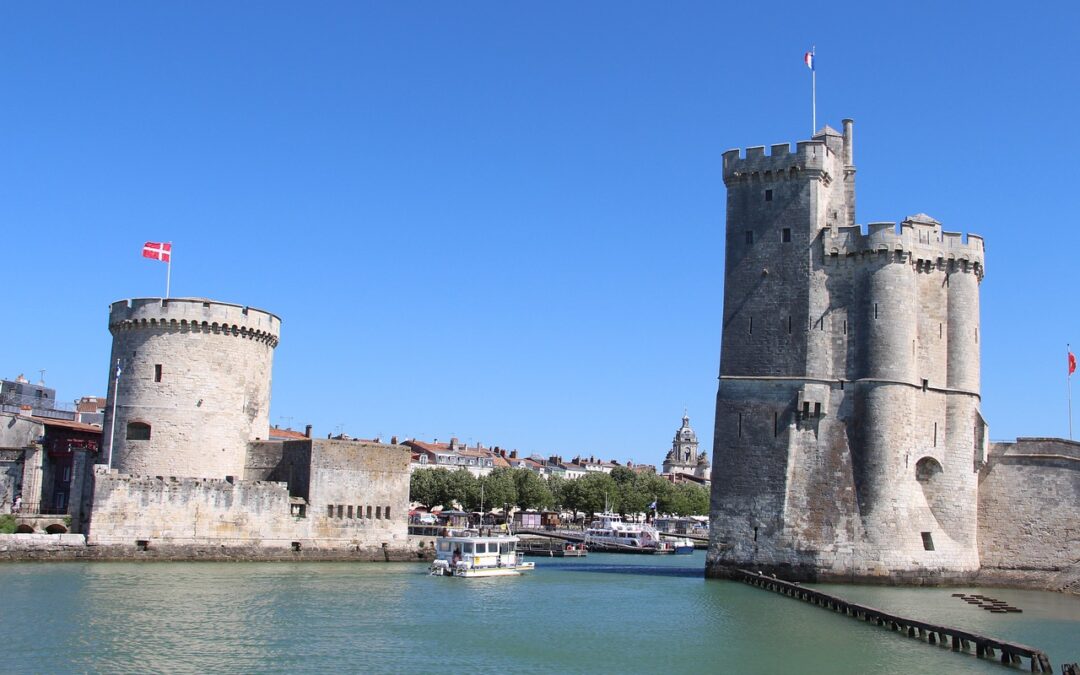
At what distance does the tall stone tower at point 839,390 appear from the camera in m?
39.3

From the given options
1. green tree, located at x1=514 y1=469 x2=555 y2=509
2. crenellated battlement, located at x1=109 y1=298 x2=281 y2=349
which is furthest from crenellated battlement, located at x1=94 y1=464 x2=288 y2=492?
green tree, located at x1=514 y1=469 x2=555 y2=509

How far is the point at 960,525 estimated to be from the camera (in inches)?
1580

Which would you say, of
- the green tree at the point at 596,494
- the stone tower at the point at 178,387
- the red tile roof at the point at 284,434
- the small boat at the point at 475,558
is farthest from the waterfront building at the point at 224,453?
the green tree at the point at 596,494

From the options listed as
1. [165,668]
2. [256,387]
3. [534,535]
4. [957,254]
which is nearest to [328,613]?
[165,668]

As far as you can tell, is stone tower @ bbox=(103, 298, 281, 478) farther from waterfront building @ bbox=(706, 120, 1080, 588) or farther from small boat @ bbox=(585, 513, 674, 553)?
small boat @ bbox=(585, 513, 674, 553)

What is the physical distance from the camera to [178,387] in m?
46.7

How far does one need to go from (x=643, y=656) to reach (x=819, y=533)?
16050mm

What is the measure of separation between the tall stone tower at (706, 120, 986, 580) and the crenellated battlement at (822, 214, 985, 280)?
5 cm

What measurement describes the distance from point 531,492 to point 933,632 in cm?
6816

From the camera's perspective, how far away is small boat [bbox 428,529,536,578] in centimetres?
4394

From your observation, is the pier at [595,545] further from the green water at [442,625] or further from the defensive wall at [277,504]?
the green water at [442,625]

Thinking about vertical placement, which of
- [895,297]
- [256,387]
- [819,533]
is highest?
[895,297]

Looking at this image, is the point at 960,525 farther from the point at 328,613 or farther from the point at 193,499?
the point at 193,499

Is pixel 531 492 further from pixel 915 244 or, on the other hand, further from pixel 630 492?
pixel 915 244
